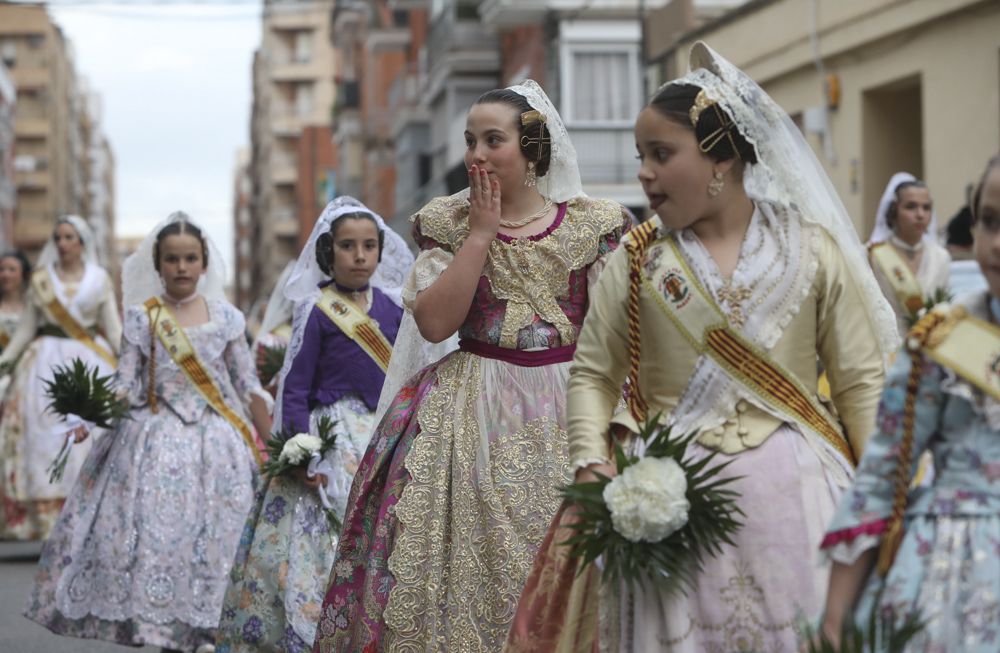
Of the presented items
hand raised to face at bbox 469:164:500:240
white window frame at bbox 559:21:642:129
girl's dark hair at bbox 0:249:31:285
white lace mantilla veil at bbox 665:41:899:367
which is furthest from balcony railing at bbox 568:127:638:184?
white lace mantilla veil at bbox 665:41:899:367

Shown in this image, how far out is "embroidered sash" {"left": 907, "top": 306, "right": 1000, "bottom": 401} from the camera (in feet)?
13.0

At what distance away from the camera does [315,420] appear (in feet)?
28.4

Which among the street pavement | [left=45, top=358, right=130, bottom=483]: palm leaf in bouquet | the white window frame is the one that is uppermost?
the white window frame

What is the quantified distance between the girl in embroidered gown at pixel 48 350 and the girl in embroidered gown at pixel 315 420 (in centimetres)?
558

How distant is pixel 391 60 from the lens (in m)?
66.4

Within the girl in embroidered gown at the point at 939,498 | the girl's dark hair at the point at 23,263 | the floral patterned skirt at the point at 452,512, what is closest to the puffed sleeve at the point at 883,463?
the girl in embroidered gown at the point at 939,498

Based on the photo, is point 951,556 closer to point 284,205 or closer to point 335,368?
point 335,368

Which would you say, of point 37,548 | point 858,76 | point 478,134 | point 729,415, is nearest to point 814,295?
point 729,415

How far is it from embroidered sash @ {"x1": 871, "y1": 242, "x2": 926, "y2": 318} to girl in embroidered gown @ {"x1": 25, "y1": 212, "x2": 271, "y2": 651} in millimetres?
3591

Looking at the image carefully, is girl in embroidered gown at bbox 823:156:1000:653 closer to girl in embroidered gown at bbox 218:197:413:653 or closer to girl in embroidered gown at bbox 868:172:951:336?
girl in embroidered gown at bbox 218:197:413:653

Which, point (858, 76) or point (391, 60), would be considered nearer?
point (858, 76)

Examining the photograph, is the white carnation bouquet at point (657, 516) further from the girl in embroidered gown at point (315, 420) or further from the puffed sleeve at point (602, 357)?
the girl in embroidered gown at point (315, 420)

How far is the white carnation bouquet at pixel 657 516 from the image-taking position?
177 inches

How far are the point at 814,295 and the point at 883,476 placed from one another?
915mm
